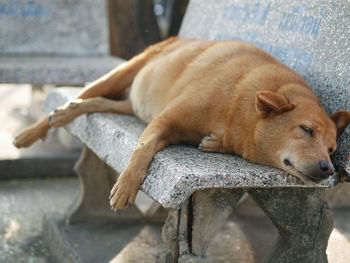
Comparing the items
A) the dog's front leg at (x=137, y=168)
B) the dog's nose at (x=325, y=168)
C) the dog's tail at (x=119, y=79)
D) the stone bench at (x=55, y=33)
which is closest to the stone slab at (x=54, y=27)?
the stone bench at (x=55, y=33)

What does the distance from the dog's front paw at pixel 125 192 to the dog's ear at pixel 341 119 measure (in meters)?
0.99

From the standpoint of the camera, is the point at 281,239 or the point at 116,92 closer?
the point at 281,239

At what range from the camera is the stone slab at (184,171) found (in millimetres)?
Result: 2322

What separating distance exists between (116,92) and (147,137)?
3.90ft

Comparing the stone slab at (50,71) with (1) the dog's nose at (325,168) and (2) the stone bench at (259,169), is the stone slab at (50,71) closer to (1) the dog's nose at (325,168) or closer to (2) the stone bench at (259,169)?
(2) the stone bench at (259,169)

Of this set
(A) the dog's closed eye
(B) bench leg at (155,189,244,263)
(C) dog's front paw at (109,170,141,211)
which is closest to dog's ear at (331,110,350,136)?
(A) the dog's closed eye

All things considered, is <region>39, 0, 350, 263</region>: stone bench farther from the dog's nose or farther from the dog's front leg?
the dog's nose

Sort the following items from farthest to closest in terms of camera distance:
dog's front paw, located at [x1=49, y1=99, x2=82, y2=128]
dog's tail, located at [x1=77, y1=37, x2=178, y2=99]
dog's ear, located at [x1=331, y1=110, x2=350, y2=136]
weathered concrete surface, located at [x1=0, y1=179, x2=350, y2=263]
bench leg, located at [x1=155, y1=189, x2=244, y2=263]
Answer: dog's tail, located at [x1=77, y1=37, x2=178, y2=99] < weathered concrete surface, located at [x1=0, y1=179, x2=350, y2=263] < dog's front paw, located at [x1=49, y1=99, x2=82, y2=128] < dog's ear, located at [x1=331, y1=110, x2=350, y2=136] < bench leg, located at [x1=155, y1=189, x2=244, y2=263]

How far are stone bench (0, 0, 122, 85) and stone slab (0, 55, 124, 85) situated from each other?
27mm

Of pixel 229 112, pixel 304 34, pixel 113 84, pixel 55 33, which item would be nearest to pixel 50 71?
pixel 55 33

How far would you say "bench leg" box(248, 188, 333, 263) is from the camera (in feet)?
9.19

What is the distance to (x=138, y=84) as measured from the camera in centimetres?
363

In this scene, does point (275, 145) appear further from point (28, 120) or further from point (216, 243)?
point (28, 120)

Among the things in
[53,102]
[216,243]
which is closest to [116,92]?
[53,102]
